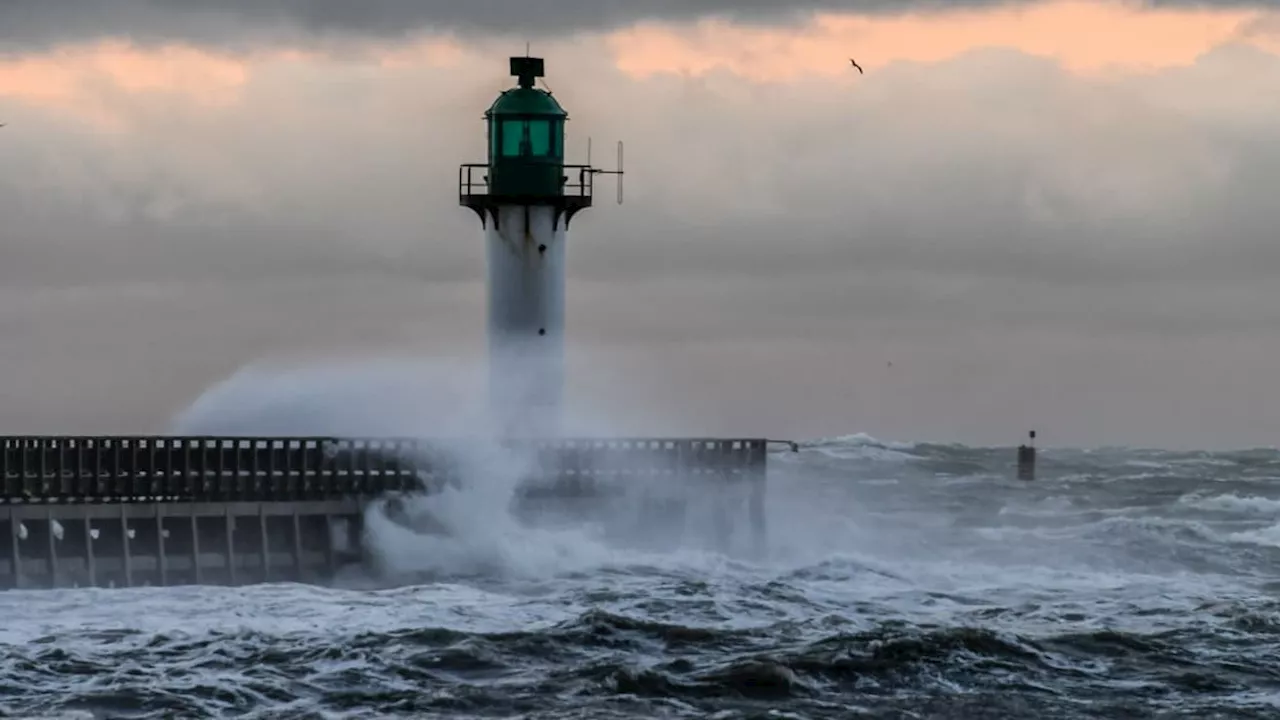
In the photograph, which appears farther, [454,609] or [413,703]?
[454,609]

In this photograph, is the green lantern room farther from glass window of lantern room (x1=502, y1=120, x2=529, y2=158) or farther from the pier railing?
the pier railing

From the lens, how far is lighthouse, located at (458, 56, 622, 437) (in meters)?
47.4

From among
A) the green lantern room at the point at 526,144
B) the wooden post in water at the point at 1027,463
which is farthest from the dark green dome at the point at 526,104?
the wooden post in water at the point at 1027,463

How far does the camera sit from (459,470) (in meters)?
46.2

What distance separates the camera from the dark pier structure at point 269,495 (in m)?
40.8

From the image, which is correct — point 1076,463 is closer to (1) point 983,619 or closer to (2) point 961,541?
(2) point 961,541

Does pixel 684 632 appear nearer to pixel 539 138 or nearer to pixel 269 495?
pixel 269 495

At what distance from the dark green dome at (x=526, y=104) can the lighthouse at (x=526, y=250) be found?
21 millimetres

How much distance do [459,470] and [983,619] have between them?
1273 centimetres

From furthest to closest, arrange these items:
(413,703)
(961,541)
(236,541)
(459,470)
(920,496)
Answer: (920,496), (961,541), (459,470), (236,541), (413,703)

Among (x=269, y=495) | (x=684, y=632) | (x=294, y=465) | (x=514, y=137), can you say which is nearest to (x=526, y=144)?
(x=514, y=137)

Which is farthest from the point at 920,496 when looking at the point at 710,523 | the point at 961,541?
the point at 710,523

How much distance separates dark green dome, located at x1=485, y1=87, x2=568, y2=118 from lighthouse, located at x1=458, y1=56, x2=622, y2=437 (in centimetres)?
2

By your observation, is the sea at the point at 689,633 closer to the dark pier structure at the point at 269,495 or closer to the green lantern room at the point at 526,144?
the dark pier structure at the point at 269,495
